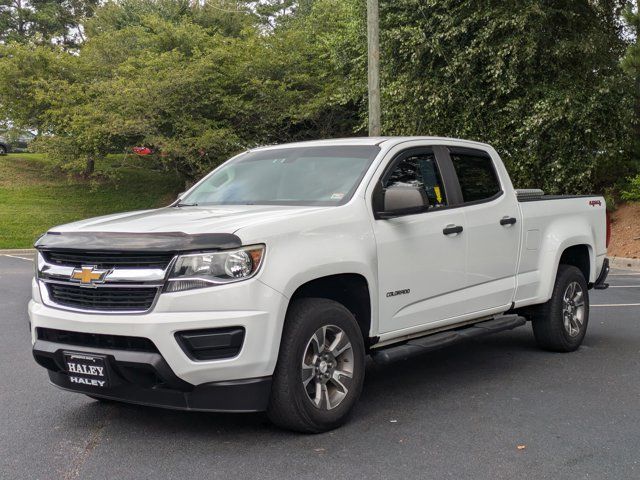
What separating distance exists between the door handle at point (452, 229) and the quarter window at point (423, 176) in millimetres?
202

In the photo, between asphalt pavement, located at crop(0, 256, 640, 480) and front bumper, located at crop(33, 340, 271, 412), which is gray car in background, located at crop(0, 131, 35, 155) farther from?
front bumper, located at crop(33, 340, 271, 412)

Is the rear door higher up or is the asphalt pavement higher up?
the rear door

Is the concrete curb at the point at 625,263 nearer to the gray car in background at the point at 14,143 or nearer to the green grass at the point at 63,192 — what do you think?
the green grass at the point at 63,192

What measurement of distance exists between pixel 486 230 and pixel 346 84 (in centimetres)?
1863

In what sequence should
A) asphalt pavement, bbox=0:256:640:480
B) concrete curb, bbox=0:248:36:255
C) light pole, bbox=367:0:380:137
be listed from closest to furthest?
asphalt pavement, bbox=0:256:640:480 < light pole, bbox=367:0:380:137 < concrete curb, bbox=0:248:36:255

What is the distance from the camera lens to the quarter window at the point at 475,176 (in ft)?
20.7

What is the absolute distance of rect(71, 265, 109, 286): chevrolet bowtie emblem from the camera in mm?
4473

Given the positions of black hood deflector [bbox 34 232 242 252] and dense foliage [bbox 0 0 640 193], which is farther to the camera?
dense foliage [bbox 0 0 640 193]

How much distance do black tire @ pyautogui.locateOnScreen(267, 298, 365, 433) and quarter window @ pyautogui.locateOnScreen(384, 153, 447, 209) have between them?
1.34 metres

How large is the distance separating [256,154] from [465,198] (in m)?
1.76

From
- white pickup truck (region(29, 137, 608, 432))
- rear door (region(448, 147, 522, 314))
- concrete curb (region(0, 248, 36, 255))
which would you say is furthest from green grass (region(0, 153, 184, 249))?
white pickup truck (region(29, 137, 608, 432))

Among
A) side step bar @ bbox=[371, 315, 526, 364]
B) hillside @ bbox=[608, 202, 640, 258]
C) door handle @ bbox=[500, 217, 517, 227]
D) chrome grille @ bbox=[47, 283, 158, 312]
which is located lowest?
hillside @ bbox=[608, 202, 640, 258]

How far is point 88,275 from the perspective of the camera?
4.52 meters

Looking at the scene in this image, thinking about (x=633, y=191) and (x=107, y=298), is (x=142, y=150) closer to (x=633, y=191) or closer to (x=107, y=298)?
(x=633, y=191)
